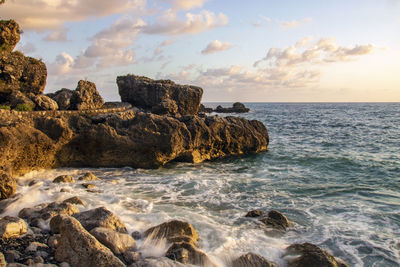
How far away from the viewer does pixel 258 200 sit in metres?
11.4

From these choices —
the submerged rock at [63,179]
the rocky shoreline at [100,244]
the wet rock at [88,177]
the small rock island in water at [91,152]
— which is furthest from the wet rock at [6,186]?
the wet rock at [88,177]

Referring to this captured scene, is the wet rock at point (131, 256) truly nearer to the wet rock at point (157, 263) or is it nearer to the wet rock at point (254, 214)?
the wet rock at point (157, 263)

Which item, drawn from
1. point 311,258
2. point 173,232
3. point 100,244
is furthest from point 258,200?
point 100,244

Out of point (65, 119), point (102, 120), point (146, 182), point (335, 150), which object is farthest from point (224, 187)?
point (335, 150)

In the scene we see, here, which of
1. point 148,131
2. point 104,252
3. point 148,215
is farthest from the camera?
point 148,131

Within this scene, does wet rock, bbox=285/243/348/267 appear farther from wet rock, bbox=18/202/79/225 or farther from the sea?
wet rock, bbox=18/202/79/225

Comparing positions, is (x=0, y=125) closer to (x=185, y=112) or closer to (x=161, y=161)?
(x=161, y=161)

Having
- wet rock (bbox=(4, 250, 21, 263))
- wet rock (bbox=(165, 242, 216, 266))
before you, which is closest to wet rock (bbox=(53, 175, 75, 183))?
wet rock (bbox=(4, 250, 21, 263))

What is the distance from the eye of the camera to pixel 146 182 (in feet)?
43.8

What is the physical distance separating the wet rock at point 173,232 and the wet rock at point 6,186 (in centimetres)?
550

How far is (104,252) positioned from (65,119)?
10.9 meters

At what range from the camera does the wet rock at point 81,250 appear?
551 cm

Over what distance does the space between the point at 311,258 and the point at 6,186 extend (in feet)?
31.4

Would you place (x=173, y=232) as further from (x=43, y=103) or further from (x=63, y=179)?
(x=43, y=103)
